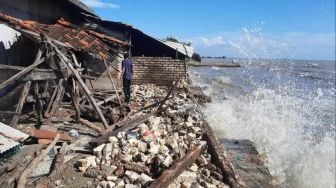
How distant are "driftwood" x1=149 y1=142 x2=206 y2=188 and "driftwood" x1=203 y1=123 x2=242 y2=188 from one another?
0.31 metres

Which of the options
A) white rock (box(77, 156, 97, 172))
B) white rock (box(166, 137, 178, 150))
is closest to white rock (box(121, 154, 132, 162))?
white rock (box(77, 156, 97, 172))

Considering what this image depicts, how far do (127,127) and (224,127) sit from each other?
19.9 feet

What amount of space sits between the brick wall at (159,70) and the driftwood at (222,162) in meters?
10.8

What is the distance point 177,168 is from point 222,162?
1.32 m

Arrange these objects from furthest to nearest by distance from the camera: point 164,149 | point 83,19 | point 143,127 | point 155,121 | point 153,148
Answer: point 83,19 < point 155,121 < point 143,127 < point 164,149 < point 153,148

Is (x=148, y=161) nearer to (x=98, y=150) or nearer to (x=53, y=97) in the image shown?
(x=98, y=150)

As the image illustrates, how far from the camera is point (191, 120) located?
1113 cm

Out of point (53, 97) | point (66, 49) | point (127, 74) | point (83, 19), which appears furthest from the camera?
point (83, 19)

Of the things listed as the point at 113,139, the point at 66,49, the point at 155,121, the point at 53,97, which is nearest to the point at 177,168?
the point at 113,139

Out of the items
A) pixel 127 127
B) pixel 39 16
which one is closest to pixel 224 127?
pixel 127 127

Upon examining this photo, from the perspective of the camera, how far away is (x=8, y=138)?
284 inches

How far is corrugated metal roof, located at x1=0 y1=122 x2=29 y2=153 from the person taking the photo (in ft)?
22.7

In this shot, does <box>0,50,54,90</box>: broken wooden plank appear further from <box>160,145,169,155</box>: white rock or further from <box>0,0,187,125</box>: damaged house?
<box>160,145,169,155</box>: white rock

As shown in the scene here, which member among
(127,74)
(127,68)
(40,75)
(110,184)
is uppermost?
(40,75)
